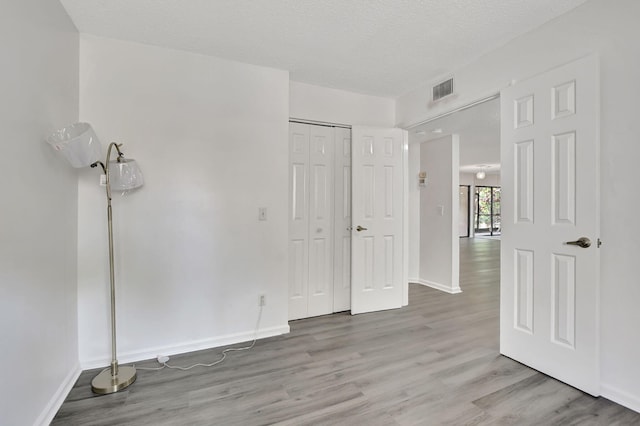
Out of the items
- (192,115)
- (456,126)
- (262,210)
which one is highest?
(456,126)

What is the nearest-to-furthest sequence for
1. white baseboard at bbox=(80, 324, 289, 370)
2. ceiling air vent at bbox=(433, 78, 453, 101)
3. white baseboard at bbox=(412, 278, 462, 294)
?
white baseboard at bbox=(80, 324, 289, 370) → ceiling air vent at bbox=(433, 78, 453, 101) → white baseboard at bbox=(412, 278, 462, 294)

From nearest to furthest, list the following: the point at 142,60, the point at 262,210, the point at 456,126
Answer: the point at 142,60 → the point at 262,210 → the point at 456,126

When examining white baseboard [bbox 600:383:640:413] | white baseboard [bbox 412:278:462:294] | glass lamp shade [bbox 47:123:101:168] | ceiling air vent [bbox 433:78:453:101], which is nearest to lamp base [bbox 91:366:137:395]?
glass lamp shade [bbox 47:123:101:168]

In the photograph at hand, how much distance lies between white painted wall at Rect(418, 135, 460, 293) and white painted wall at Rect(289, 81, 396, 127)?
1.28 m

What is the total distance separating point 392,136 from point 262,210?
6.11 feet

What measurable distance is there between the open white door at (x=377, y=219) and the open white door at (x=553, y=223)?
1.33m

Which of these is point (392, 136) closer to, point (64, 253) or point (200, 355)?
point (200, 355)

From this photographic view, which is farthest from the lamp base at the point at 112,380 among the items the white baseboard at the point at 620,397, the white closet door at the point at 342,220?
the white baseboard at the point at 620,397

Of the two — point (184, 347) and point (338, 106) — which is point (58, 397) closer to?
point (184, 347)

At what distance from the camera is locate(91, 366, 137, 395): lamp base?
197cm

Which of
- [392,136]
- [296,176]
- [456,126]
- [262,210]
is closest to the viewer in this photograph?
[262,210]

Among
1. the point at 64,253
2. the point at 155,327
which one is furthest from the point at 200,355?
the point at 64,253

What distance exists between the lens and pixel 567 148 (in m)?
2.00

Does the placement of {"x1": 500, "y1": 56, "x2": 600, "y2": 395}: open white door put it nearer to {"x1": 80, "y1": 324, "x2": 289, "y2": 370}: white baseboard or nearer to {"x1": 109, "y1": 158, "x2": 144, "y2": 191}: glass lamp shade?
{"x1": 80, "y1": 324, "x2": 289, "y2": 370}: white baseboard
